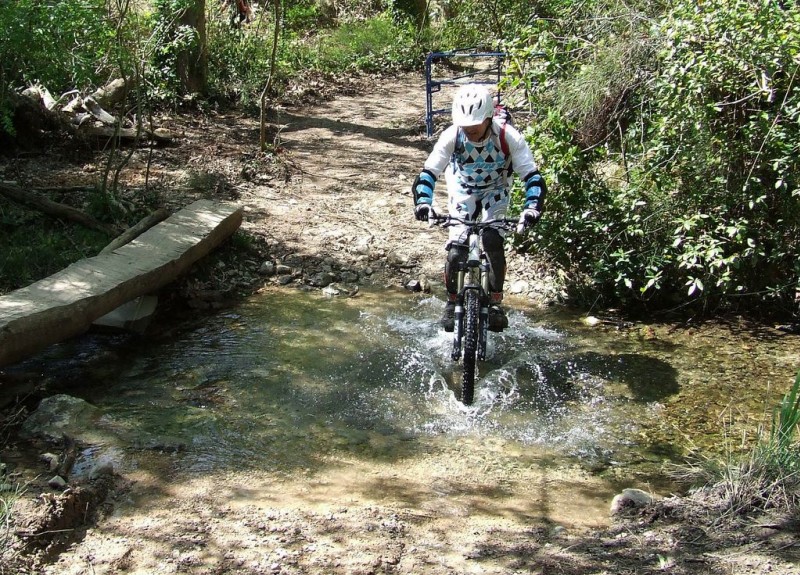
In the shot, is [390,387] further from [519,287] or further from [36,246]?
→ [36,246]

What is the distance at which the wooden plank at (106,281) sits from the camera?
196 inches

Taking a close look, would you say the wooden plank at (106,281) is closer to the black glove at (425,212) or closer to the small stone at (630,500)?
the black glove at (425,212)

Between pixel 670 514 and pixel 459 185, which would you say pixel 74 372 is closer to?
pixel 459 185

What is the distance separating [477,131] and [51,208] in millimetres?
4691

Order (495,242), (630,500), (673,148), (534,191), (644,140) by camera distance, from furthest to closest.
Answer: (644,140) < (673,148) < (495,242) < (534,191) < (630,500)

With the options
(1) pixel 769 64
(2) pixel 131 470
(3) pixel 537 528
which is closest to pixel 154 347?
(2) pixel 131 470

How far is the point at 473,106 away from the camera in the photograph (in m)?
5.24

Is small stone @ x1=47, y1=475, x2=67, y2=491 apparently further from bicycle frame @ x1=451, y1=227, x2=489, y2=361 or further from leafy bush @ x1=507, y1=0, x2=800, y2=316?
leafy bush @ x1=507, y1=0, x2=800, y2=316

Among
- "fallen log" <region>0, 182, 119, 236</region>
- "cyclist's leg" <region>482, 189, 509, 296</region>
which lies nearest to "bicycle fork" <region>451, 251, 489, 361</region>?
"cyclist's leg" <region>482, 189, 509, 296</region>

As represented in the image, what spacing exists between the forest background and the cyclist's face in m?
1.72

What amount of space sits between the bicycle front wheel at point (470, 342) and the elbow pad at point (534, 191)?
0.77 meters

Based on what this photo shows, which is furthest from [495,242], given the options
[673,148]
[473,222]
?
[673,148]

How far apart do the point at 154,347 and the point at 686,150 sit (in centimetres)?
468

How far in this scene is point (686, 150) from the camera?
6375 mm
